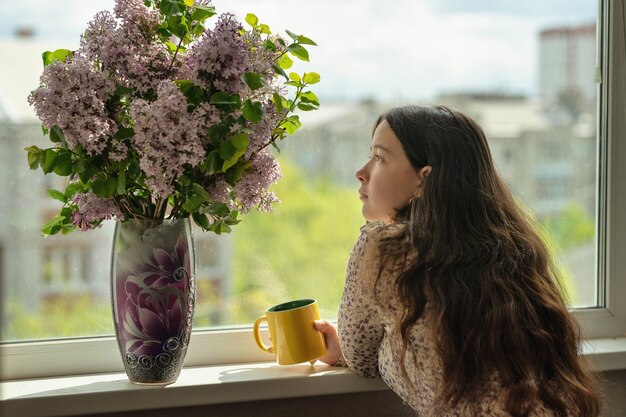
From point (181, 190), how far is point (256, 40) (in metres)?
0.27

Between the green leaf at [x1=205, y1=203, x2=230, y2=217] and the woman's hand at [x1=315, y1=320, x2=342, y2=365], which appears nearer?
the green leaf at [x1=205, y1=203, x2=230, y2=217]

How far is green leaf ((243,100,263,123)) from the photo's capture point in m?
1.22

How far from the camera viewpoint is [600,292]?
181 centimetres

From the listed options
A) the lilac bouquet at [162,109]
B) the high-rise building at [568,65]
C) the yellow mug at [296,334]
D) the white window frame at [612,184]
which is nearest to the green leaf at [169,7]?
the lilac bouquet at [162,109]

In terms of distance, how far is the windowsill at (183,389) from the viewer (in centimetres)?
133

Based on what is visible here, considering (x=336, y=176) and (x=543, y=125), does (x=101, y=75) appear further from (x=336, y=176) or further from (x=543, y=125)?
(x=543, y=125)

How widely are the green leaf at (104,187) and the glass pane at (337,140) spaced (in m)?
0.32

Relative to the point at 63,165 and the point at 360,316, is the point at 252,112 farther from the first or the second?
the point at 360,316

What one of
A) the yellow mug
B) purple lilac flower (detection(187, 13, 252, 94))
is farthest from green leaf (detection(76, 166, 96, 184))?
the yellow mug

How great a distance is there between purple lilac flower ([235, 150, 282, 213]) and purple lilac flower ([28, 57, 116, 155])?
0.24m

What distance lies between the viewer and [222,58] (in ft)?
3.98

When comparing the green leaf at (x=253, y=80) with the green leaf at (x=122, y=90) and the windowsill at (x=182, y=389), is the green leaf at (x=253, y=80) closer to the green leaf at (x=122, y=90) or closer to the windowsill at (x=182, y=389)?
the green leaf at (x=122, y=90)

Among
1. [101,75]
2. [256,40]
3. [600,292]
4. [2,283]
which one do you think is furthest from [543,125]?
[2,283]

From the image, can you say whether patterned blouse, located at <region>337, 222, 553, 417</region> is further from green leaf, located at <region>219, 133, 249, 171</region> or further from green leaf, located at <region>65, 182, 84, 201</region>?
green leaf, located at <region>65, 182, 84, 201</region>
